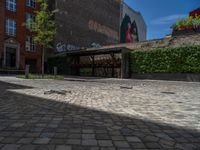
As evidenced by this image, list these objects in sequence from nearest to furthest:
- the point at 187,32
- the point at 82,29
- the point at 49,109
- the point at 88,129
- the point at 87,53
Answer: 1. the point at 88,129
2. the point at 49,109
3. the point at 187,32
4. the point at 87,53
5. the point at 82,29

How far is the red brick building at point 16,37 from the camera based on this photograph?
94.7 ft

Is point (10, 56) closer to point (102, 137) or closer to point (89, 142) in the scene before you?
point (102, 137)

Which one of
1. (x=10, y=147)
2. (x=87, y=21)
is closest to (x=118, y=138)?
(x=10, y=147)

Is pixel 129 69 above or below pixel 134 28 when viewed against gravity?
below

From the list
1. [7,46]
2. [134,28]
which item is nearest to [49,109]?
[7,46]

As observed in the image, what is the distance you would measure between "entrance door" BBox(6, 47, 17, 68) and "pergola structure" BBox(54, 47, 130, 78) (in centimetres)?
838

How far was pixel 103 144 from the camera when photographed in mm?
2562

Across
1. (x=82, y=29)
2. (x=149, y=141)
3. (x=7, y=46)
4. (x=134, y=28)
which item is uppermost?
(x=134, y=28)

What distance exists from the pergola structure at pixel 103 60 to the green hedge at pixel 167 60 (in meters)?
0.91

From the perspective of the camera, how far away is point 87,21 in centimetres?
4066

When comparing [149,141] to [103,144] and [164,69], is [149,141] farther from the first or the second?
[164,69]

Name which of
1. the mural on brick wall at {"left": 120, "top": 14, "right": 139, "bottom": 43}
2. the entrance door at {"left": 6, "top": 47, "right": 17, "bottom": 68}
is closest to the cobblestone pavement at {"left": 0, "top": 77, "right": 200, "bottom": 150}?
the entrance door at {"left": 6, "top": 47, "right": 17, "bottom": 68}

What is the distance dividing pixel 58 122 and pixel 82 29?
37.2 meters

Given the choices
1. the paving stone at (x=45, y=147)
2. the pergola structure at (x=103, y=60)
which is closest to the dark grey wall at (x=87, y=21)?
the pergola structure at (x=103, y=60)
